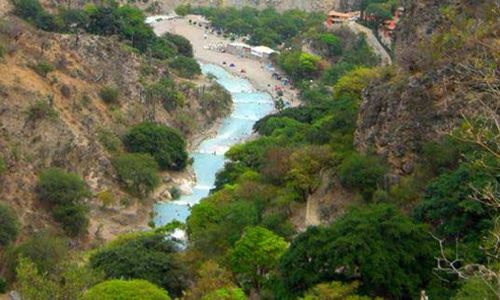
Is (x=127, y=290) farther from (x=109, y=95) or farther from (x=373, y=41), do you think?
(x=373, y=41)

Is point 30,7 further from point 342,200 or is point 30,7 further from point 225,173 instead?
point 342,200

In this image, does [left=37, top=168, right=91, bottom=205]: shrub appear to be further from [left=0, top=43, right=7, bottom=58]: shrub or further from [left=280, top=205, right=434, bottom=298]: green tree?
[left=280, top=205, right=434, bottom=298]: green tree

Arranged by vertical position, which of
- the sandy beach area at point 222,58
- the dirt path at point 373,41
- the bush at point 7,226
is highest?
the bush at point 7,226

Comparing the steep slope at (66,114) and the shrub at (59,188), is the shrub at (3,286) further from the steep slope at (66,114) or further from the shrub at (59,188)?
the shrub at (59,188)

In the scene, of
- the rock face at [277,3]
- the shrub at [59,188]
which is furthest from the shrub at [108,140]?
the rock face at [277,3]

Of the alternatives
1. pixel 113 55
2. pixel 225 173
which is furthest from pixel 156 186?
pixel 113 55

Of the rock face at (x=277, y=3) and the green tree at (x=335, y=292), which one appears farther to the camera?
the rock face at (x=277, y=3)

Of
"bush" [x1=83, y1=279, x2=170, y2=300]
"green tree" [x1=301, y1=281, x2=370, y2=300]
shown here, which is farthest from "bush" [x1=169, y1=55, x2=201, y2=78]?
"green tree" [x1=301, y1=281, x2=370, y2=300]
